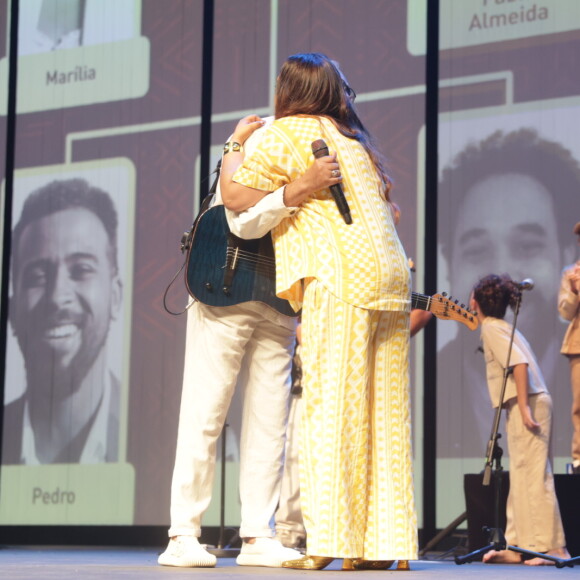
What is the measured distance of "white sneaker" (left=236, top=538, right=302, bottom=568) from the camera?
2.59 metres

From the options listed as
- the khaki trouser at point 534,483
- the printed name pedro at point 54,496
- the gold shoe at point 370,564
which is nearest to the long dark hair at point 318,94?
Answer: the gold shoe at point 370,564

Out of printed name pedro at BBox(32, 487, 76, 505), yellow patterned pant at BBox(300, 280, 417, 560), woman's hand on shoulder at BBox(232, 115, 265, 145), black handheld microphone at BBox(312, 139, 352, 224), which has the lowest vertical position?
printed name pedro at BBox(32, 487, 76, 505)

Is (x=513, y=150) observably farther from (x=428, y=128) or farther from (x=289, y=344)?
(x=289, y=344)

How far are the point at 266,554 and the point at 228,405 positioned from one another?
42 cm

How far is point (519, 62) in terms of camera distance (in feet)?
17.5

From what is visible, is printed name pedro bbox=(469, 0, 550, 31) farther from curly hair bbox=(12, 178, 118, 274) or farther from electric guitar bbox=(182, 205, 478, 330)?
electric guitar bbox=(182, 205, 478, 330)

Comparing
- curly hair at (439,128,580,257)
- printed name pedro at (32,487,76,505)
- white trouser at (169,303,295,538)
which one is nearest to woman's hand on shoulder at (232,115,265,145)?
white trouser at (169,303,295,538)

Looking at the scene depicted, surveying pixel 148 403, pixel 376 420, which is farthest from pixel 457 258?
pixel 376 420

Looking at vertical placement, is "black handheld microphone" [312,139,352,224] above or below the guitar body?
above

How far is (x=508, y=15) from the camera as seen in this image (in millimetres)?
5371

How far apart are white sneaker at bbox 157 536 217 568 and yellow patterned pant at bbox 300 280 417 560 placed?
372 millimetres

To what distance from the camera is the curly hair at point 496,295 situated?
4418mm

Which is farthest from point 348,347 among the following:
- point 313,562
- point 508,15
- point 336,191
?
point 508,15

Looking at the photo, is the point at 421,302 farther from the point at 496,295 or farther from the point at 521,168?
the point at 521,168
